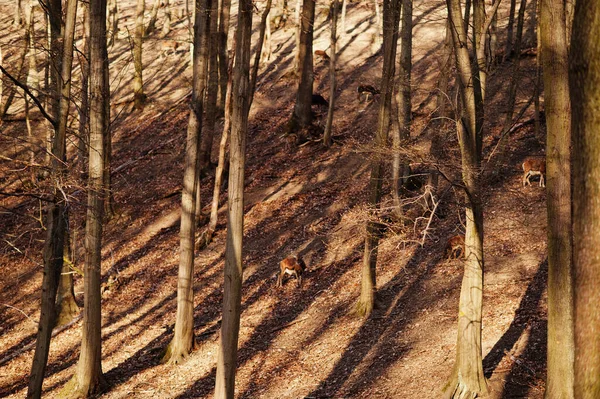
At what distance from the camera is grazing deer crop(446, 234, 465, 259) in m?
15.7

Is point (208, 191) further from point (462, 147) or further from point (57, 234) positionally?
point (462, 147)

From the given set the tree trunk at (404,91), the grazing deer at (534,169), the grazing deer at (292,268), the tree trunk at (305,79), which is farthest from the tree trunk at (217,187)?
the grazing deer at (534,169)

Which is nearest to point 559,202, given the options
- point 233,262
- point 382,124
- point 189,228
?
point 233,262

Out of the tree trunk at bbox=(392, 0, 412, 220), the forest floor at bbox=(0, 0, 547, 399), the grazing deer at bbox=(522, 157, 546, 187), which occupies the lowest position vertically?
the forest floor at bbox=(0, 0, 547, 399)

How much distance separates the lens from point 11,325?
18.0m

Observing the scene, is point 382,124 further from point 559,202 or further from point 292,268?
point 559,202

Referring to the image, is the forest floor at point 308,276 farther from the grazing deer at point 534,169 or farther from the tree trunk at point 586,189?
the tree trunk at point 586,189

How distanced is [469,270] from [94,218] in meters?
6.85

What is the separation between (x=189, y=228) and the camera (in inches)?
574

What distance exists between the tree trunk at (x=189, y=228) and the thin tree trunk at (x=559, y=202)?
7660 mm

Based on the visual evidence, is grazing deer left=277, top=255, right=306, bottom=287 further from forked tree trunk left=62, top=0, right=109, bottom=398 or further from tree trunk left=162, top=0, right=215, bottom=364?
forked tree trunk left=62, top=0, right=109, bottom=398

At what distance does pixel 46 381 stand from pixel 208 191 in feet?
35.1

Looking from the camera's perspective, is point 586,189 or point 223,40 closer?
point 586,189

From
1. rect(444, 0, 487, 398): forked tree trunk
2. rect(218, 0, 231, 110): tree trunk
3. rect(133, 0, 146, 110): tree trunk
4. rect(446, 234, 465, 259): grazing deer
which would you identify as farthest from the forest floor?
rect(218, 0, 231, 110): tree trunk
